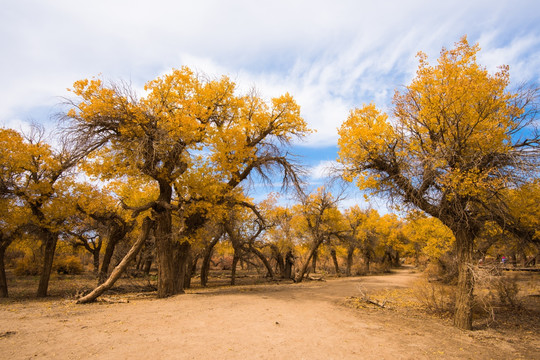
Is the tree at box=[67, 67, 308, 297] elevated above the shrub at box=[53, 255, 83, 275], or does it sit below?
above

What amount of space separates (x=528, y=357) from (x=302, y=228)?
1843 centimetres

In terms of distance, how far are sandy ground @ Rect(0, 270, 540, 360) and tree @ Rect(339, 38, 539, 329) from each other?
156 cm

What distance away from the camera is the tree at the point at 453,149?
6.80m

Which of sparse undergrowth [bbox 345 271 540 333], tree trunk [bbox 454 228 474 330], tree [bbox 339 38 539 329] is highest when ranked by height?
tree [bbox 339 38 539 329]

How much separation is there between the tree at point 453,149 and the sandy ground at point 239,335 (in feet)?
5.10

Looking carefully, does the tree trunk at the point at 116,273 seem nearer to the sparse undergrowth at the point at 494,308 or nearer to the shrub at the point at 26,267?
the sparse undergrowth at the point at 494,308

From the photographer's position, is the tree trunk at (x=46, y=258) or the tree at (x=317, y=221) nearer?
the tree trunk at (x=46, y=258)

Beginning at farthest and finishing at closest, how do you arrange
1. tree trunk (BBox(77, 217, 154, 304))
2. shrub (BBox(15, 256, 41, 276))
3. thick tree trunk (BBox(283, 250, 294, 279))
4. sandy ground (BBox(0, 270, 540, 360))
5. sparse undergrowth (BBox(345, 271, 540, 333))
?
shrub (BBox(15, 256, 41, 276)) < thick tree trunk (BBox(283, 250, 294, 279)) < tree trunk (BBox(77, 217, 154, 304)) < sparse undergrowth (BBox(345, 271, 540, 333)) < sandy ground (BBox(0, 270, 540, 360))

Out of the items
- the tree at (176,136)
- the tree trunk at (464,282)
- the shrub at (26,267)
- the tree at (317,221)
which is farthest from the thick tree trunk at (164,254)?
the shrub at (26,267)

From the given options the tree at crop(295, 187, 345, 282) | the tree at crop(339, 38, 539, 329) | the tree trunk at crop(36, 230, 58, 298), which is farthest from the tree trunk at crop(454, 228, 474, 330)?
the tree trunk at crop(36, 230, 58, 298)

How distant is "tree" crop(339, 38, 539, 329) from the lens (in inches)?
268

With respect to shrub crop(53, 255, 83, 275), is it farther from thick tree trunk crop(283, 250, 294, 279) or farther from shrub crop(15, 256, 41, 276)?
thick tree trunk crop(283, 250, 294, 279)

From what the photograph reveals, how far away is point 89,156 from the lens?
10.1 metres

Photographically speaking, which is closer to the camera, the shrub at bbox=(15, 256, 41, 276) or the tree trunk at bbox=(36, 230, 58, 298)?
the tree trunk at bbox=(36, 230, 58, 298)
